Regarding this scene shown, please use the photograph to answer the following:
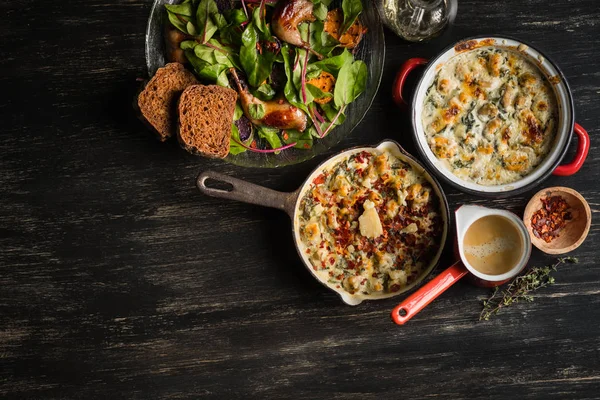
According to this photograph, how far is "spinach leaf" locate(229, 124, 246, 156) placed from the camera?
2365mm

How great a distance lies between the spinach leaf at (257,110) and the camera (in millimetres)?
2328

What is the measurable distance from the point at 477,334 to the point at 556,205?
64 centimetres

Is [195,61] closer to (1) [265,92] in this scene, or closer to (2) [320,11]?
(1) [265,92]

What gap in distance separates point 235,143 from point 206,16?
490 millimetres

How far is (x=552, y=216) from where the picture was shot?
249cm

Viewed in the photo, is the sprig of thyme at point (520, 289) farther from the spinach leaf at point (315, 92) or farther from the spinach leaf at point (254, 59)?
the spinach leaf at point (254, 59)

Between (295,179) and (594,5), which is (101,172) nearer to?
(295,179)

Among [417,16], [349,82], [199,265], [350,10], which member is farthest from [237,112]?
[417,16]

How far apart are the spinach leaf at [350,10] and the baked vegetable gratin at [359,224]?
0.50 m

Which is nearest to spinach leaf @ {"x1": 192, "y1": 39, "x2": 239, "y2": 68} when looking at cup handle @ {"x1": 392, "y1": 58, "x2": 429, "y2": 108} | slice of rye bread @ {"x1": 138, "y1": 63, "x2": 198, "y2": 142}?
slice of rye bread @ {"x1": 138, "y1": 63, "x2": 198, "y2": 142}

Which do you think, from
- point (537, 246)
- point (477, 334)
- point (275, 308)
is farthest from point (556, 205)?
point (275, 308)

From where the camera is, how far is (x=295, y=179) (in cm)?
254

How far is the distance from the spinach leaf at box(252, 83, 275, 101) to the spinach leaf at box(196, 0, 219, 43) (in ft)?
0.88

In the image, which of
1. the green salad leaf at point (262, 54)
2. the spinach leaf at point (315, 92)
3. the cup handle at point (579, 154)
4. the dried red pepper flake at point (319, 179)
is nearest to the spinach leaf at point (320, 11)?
the green salad leaf at point (262, 54)
